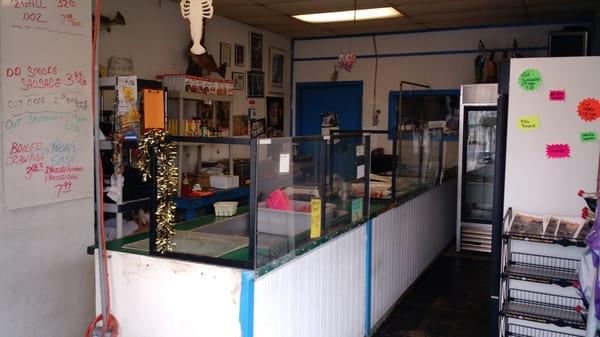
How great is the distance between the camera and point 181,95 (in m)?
4.96

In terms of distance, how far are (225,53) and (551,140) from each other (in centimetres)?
411

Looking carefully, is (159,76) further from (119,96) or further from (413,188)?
(413,188)

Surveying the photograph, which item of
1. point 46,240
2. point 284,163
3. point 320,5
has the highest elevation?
point 320,5

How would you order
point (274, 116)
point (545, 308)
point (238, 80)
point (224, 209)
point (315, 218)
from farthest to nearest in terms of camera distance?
point (274, 116) < point (238, 80) < point (224, 209) < point (545, 308) < point (315, 218)

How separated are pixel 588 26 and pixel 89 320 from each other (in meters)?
5.89

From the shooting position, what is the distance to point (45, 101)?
2.89 meters

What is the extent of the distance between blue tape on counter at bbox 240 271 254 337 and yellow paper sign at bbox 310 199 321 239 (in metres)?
0.67

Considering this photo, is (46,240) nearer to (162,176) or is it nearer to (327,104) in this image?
(162,176)

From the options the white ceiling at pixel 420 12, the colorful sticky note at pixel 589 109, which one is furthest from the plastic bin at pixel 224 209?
the white ceiling at pixel 420 12

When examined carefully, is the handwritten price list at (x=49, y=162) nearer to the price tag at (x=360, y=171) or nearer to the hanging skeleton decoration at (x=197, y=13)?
the hanging skeleton decoration at (x=197, y=13)

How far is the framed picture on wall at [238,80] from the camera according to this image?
20.9ft

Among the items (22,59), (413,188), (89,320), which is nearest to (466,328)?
(413,188)

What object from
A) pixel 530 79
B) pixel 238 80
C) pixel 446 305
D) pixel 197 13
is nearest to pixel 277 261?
pixel 197 13

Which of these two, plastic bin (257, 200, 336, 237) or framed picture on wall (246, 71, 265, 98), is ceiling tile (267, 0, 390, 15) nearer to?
framed picture on wall (246, 71, 265, 98)
